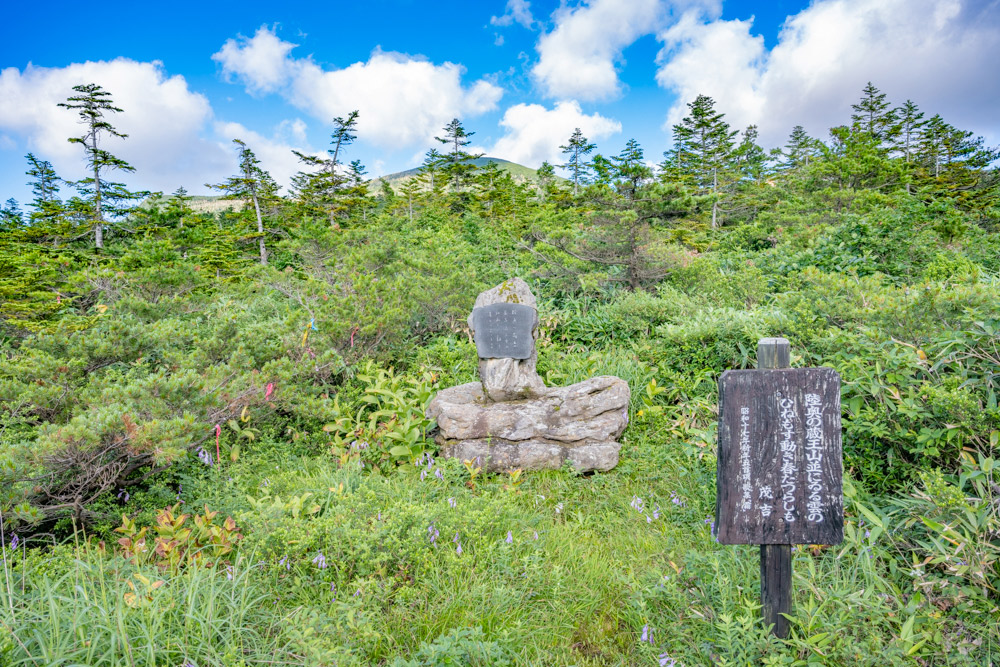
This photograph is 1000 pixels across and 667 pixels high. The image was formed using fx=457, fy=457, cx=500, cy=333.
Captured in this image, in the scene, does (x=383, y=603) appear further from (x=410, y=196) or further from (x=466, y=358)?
(x=410, y=196)

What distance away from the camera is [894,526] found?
2543 millimetres

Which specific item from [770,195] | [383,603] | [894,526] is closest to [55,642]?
[383,603]

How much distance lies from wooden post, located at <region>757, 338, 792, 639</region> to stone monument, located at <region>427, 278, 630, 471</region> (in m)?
2.14

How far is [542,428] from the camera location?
14.2 feet

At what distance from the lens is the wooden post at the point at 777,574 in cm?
193

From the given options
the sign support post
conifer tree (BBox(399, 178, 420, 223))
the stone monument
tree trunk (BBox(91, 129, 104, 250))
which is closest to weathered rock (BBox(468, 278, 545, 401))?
the stone monument

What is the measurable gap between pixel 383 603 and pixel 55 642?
130 centimetres

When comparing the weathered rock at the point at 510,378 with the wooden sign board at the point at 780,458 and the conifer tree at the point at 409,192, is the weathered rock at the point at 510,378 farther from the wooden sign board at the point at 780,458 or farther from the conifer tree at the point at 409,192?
the conifer tree at the point at 409,192

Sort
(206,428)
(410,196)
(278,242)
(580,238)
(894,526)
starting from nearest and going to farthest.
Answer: (894,526) < (206,428) < (580,238) < (278,242) < (410,196)

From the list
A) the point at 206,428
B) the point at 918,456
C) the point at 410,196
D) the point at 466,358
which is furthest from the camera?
the point at 410,196

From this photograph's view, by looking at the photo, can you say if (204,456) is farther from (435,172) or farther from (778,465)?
(435,172)

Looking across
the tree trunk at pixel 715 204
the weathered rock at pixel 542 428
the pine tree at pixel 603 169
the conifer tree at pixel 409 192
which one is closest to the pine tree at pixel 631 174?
the pine tree at pixel 603 169

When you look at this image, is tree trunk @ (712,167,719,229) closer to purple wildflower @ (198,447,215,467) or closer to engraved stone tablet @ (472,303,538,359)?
engraved stone tablet @ (472,303,538,359)

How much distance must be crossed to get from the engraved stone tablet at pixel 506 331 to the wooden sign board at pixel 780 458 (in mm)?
2762
